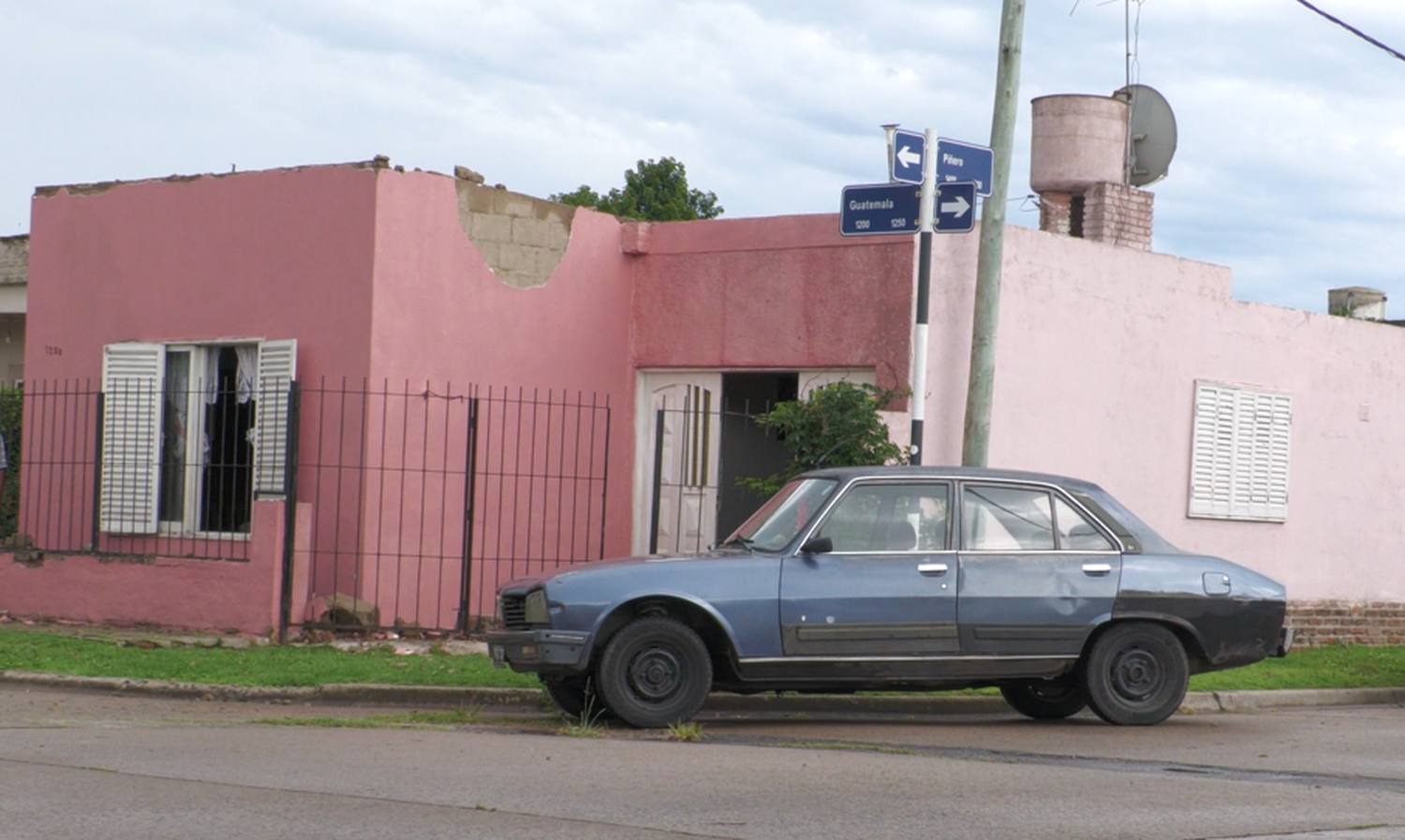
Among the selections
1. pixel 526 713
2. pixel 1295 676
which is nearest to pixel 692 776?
pixel 526 713

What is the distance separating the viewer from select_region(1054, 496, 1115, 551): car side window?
10.8 metres

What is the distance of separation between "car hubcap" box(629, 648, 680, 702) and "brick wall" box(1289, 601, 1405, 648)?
9733mm

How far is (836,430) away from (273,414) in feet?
15.6

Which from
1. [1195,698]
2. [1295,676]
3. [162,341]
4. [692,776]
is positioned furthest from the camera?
[162,341]

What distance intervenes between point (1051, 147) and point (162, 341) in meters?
8.67

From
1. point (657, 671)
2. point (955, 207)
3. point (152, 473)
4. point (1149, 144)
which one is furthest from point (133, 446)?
point (1149, 144)

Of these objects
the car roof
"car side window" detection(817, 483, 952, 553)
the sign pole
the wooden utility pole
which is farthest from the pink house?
Answer: "car side window" detection(817, 483, 952, 553)

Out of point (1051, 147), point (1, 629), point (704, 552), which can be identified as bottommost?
point (1, 629)

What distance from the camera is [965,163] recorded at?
12.7 metres

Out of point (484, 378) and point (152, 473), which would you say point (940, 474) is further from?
point (152, 473)

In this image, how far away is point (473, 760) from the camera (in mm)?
8477

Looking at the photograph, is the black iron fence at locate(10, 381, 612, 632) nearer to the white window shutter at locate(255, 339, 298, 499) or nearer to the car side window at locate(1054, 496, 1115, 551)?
the white window shutter at locate(255, 339, 298, 499)

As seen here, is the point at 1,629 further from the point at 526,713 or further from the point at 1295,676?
the point at 1295,676

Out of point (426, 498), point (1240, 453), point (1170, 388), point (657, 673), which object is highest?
point (1170, 388)
